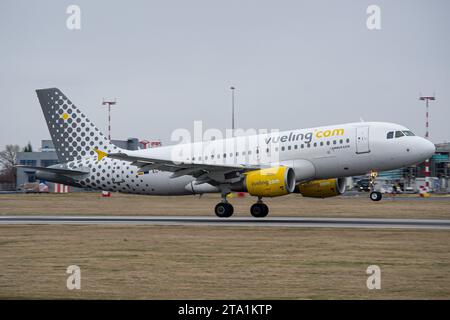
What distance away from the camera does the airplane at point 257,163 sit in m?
34.2

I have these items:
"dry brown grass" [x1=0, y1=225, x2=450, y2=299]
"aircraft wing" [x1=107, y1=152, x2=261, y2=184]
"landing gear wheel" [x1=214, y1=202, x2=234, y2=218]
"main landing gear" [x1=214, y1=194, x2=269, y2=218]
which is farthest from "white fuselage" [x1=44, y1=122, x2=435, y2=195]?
"dry brown grass" [x1=0, y1=225, x2=450, y2=299]

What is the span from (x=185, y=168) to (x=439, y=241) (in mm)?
16122

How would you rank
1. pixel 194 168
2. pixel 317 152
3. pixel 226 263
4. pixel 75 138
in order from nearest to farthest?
1. pixel 226 263
2. pixel 317 152
3. pixel 194 168
4. pixel 75 138

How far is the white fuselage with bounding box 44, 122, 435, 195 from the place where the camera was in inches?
1346

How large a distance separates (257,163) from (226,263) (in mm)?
18391

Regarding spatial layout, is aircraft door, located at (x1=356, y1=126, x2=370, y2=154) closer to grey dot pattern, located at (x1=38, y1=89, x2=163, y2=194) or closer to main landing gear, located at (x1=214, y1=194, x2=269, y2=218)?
main landing gear, located at (x1=214, y1=194, x2=269, y2=218)

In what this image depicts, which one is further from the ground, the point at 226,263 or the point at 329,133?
the point at 329,133

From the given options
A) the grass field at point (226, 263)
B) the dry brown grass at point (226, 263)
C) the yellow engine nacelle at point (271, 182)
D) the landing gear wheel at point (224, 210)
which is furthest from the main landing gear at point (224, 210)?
the dry brown grass at point (226, 263)

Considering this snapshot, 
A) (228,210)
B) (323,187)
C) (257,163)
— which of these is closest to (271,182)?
(257,163)

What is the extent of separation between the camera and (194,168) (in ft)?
116

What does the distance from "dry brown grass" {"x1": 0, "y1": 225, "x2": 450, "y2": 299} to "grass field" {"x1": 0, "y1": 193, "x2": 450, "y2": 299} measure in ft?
0.08

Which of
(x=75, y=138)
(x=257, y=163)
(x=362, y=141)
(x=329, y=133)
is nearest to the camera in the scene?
(x=362, y=141)

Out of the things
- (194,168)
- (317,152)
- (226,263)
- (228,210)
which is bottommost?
(226,263)

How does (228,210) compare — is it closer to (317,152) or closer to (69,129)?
(317,152)
